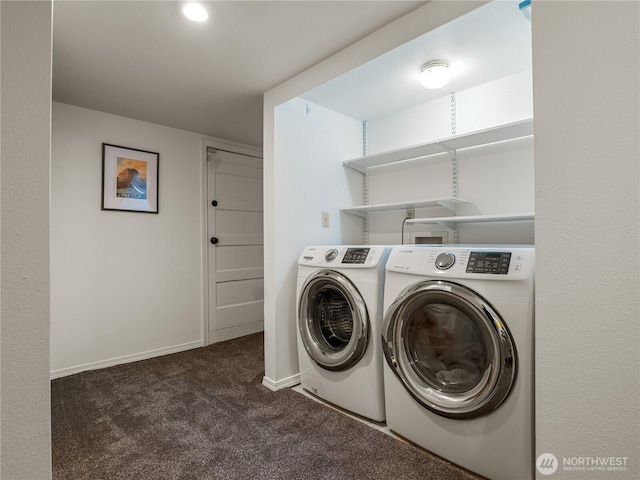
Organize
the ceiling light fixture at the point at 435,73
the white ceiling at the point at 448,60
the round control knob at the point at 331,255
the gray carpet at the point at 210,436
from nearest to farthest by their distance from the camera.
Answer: the gray carpet at the point at 210,436
the white ceiling at the point at 448,60
the ceiling light fixture at the point at 435,73
the round control knob at the point at 331,255

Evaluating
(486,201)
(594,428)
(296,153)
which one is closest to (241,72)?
(296,153)

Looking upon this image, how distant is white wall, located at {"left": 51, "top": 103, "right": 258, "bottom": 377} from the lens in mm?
2551

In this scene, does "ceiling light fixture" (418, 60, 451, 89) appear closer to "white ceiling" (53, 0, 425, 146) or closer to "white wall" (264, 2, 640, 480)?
"white ceiling" (53, 0, 425, 146)

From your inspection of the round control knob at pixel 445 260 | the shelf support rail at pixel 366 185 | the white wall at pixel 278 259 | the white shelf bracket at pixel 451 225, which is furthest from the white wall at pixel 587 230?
the shelf support rail at pixel 366 185

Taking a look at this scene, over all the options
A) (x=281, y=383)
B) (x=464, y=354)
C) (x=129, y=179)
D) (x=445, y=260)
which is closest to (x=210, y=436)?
(x=281, y=383)

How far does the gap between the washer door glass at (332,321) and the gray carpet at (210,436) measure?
341 mm

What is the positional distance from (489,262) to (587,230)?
55 cm

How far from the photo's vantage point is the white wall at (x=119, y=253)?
8.37 ft

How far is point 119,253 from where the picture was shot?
2834 millimetres

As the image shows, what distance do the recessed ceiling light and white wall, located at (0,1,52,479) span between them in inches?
41.2

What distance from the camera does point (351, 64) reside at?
184 centimetres

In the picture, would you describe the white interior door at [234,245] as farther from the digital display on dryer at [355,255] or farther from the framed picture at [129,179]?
the digital display on dryer at [355,255]

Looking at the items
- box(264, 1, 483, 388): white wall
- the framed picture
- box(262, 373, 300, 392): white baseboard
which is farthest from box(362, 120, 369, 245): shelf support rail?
the framed picture
